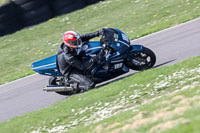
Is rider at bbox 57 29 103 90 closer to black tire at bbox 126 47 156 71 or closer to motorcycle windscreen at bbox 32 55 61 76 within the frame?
motorcycle windscreen at bbox 32 55 61 76

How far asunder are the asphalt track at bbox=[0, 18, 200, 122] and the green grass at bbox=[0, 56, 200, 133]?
1.29 meters

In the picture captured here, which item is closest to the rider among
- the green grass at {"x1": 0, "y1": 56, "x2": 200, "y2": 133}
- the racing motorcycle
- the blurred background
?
the racing motorcycle

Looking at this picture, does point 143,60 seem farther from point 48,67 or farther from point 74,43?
point 48,67

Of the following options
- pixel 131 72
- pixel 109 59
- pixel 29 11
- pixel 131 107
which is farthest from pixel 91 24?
pixel 131 107

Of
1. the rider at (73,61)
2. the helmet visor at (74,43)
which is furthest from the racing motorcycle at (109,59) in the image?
the helmet visor at (74,43)

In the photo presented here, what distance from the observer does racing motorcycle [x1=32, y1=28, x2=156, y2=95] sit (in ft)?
29.6

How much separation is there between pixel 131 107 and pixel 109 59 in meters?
2.21

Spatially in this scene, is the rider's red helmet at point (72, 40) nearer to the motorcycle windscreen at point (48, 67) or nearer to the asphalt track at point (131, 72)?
the motorcycle windscreen at point (48, 67)

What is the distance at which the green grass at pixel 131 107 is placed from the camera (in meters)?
5.41

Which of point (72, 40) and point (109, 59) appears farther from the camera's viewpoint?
point (109, 59)

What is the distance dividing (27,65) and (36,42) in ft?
8.35

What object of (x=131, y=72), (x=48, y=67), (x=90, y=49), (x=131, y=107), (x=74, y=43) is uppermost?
(x=74, y=43)

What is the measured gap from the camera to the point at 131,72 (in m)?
9.86

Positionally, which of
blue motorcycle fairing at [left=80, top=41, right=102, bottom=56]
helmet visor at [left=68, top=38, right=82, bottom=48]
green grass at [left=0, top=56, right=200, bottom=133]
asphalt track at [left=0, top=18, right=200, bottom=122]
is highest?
helmet visor at [left=68, top=38, right=82, bottom=48]
